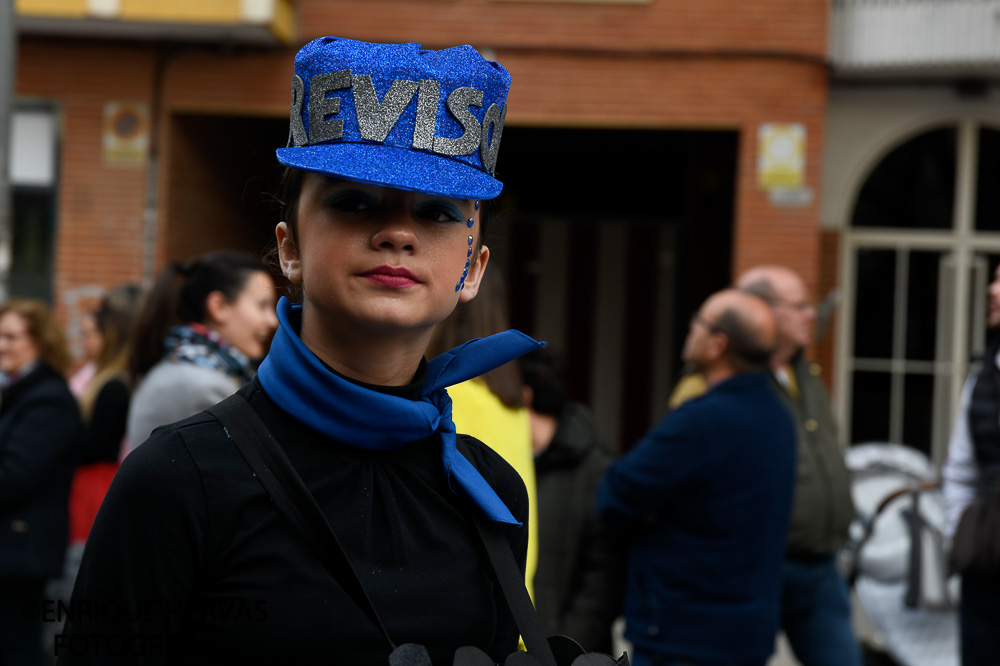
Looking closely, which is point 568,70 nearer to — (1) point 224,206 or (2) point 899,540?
(1) point 224,206

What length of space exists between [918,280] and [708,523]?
21.1 ft

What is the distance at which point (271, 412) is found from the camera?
4.61 ft

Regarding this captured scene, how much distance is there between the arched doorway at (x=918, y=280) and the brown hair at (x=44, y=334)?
22.1ft

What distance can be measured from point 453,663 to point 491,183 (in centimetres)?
62

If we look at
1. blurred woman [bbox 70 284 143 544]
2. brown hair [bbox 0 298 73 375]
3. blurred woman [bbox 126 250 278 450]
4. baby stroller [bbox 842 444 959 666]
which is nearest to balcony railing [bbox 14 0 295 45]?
blurred woman [bbox 70 284 143 544]

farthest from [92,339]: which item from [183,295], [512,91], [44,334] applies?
[512,91]

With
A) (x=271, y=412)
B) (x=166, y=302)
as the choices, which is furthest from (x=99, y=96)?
(x=271, y=412)

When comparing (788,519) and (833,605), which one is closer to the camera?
(788,519)

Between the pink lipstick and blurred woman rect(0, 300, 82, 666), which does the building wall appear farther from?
the pink lipstick

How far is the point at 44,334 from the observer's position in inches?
182

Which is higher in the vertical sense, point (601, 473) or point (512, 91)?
point (512, 91)

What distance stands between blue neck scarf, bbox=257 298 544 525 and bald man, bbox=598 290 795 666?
7.46 ft

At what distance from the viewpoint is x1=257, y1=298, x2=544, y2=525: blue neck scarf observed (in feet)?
4.48

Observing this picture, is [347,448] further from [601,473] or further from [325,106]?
[601,473]
